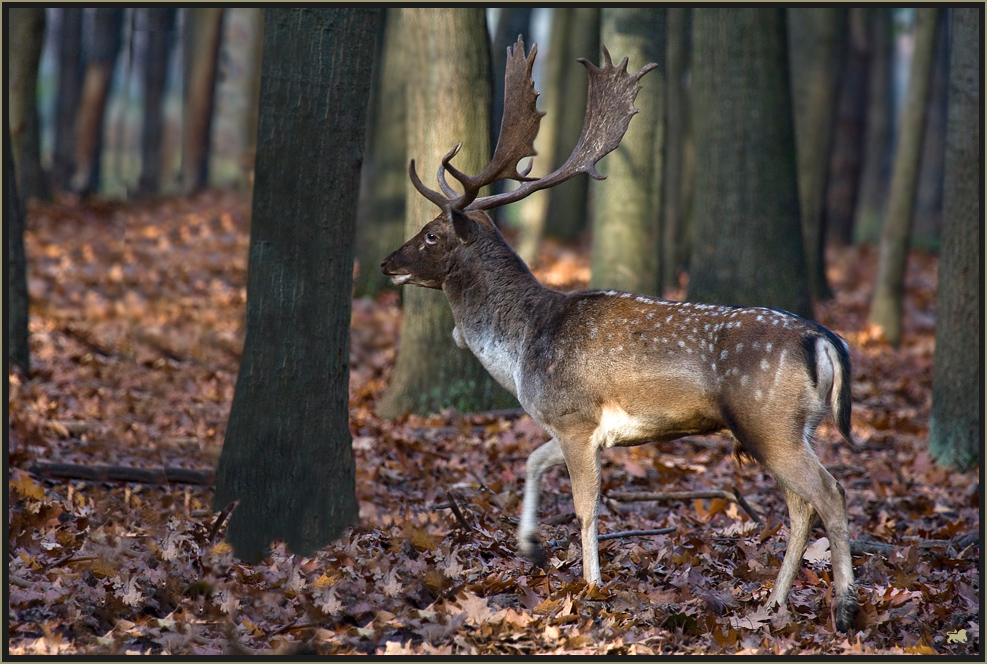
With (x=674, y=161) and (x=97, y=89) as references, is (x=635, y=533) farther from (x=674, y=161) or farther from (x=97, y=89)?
(x=97, y=89)

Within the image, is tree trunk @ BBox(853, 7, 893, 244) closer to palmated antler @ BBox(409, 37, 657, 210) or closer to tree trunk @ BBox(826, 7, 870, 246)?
tree trunk @ BBox(826, 7, 870, 246)

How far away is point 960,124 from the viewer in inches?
344

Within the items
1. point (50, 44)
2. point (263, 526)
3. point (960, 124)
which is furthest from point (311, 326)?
point (50, 44)

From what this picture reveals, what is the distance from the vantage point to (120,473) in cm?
674

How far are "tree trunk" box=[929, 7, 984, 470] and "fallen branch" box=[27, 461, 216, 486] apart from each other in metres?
6.29

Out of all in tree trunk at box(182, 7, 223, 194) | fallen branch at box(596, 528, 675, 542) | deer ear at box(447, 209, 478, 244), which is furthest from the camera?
tree trunk at box(182, 7, 223, 194)

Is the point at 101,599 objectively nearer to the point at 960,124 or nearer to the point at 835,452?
the point at 835,452

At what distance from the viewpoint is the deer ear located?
636cm

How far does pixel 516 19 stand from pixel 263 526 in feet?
67.1

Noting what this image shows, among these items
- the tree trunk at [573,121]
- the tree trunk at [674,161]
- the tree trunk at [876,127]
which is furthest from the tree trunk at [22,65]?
the tree trunk at [876,127]

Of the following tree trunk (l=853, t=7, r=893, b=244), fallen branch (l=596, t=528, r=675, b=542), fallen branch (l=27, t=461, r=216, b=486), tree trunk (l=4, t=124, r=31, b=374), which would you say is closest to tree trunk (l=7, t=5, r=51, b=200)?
tree trunk (l=4, t=124, r=31, b=374)

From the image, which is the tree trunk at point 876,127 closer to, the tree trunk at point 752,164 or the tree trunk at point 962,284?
the tree trunk at point 752,164

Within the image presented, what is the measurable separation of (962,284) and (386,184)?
7.85 meters

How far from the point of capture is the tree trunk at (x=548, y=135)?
683 inches
